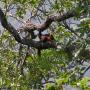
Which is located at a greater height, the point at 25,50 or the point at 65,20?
the point at 65,20

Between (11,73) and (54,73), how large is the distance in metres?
1.23

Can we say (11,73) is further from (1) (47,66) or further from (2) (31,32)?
(2) (31,32)

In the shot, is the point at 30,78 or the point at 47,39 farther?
the point at 30,78

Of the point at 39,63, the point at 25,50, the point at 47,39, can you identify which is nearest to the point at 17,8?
the point at 25,50

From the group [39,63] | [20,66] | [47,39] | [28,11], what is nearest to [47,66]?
[39,63]

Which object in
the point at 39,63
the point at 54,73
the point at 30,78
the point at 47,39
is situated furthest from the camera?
the point at 54,73

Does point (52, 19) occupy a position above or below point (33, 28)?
above

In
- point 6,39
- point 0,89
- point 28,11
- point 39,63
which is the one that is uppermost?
point 28,11

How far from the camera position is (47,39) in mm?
7656

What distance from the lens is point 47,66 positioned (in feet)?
29.3

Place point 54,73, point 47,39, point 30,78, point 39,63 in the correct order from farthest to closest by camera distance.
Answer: point 54,73, point 30,78, point 39,63, point 47,39

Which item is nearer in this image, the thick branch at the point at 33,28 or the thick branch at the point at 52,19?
the thick branch at the point at 33,28

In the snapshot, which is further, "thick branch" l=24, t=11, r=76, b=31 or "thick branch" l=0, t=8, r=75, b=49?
"thick branch" l=24, t=11, r=76, b=31

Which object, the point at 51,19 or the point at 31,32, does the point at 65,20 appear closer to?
the point at 51,19
